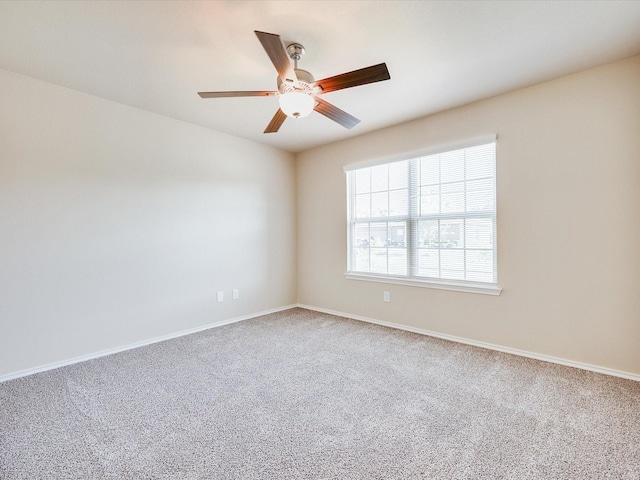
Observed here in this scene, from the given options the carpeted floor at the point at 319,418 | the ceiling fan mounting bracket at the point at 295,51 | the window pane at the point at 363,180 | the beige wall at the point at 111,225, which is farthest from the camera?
the window pane at the point at 363,180

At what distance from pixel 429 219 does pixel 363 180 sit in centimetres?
110

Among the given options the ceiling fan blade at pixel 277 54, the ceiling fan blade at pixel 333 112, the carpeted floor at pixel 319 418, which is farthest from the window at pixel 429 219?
the ceiling fan blade at pixel 277 54

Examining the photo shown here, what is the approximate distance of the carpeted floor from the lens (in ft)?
4.87

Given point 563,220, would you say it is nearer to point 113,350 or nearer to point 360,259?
point 360,259

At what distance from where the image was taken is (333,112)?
2393 millimetres

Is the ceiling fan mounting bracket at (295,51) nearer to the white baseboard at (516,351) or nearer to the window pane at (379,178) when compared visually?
the window pane at (379,178)

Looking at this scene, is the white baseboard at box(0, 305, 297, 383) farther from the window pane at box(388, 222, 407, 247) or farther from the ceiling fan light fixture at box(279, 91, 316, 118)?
the ceiling fan light fixture at box(279, 91, 316, 118)

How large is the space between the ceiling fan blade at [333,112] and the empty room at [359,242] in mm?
31

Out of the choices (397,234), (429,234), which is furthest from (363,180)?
(429,234)

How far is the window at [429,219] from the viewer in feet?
10.1

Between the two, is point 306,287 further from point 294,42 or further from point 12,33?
point 12,33

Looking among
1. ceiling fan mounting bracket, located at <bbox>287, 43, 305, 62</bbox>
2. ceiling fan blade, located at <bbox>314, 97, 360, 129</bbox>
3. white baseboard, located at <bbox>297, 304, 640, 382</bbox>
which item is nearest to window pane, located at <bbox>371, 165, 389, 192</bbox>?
ceiling fan blade, located at <bbox>314, 97, 360, 129</bbox>

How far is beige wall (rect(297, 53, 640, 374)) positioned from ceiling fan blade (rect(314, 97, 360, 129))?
4.30ft

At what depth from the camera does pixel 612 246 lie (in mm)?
2416
